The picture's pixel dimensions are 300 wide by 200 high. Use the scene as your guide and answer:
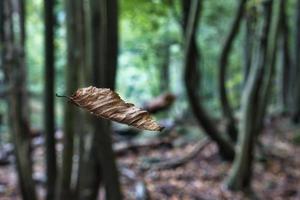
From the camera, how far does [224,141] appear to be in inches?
297

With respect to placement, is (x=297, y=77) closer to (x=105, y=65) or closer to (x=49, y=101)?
(x=49, y=101)

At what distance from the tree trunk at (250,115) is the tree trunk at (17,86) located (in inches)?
119

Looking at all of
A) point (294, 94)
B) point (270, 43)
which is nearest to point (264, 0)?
point (270, 43)

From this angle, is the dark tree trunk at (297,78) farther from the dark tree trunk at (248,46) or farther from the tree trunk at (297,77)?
the dark tree trunk at (248,46)

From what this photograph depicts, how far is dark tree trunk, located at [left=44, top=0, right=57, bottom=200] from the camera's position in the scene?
13.5ft

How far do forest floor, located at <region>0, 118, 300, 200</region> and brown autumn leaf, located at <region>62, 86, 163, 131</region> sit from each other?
212 inches

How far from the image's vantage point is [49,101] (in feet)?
14.4

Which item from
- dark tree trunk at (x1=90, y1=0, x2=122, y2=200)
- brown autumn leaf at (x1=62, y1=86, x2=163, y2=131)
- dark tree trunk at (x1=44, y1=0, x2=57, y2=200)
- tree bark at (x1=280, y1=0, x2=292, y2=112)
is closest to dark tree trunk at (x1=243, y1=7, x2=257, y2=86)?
tree bark at (x1=280, y1=0, x2=292, y2=112)

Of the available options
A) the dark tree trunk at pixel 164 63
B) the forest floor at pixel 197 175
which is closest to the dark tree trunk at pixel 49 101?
the forest floor at pixel 197 175

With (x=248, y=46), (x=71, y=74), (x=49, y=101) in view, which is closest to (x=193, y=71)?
(x=248, y=46)

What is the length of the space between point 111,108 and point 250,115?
18.8ft

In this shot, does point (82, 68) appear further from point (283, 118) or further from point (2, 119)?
point (283, 118)

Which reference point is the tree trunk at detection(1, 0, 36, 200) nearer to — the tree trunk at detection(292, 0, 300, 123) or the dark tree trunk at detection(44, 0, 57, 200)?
the dark tree trunk at detection(44, 0, 57, 200)

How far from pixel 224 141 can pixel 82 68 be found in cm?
434
